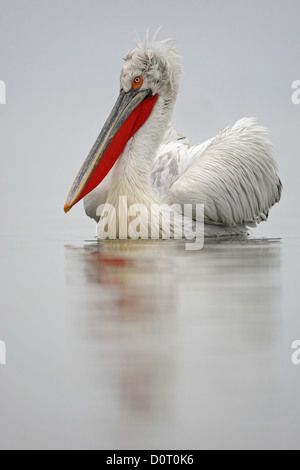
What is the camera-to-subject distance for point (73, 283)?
9.87 ft

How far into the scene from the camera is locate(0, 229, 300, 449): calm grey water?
122 cm

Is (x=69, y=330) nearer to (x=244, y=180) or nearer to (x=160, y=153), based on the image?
(x=244, y=180)

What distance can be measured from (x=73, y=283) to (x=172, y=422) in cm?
182

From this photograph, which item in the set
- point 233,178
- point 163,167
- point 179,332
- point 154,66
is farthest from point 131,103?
point 179,332

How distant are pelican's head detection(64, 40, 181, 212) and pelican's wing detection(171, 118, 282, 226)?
61 cm

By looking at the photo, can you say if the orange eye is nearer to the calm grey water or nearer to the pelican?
the pelican

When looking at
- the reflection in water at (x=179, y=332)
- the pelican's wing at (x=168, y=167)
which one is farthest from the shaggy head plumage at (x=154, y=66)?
the reflection in water at (x=179, y=332)

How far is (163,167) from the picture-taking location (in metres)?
6.09

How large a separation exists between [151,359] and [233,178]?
401 centimetres

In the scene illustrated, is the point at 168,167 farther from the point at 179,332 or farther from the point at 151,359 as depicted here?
the point at 151,359

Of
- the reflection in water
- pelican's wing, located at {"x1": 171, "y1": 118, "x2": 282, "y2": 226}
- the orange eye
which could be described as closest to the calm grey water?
the reflection in water

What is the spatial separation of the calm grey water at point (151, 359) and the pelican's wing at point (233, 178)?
2009 mm

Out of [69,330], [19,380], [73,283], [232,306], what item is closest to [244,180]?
[73,283]

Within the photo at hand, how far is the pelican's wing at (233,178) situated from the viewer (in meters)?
5.23
